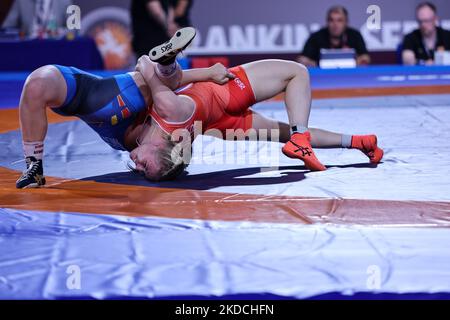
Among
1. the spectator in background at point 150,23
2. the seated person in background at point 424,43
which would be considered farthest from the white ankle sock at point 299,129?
the spectator in background at point 150,23

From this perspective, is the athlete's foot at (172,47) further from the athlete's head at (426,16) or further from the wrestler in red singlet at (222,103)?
the athlete's head at (426,16)

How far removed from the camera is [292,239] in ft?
7.79

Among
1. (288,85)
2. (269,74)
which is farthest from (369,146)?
(269,74)

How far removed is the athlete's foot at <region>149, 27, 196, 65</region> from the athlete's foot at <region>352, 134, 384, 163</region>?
3.24 feet

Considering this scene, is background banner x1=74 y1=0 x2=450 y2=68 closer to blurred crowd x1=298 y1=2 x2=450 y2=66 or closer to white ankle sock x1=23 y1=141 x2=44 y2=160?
blurred crowd x1=298 y1=2 x2=450 y2=66

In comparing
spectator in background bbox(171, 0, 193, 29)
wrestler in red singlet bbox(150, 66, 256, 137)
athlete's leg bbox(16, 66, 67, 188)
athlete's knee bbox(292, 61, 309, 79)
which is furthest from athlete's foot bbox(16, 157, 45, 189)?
spectator in background bbox(171, 0, 193, 29)

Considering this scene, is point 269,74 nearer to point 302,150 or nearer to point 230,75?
point 230,75

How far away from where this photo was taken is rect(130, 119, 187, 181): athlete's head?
10.7 feet

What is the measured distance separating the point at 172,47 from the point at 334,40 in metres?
5.00

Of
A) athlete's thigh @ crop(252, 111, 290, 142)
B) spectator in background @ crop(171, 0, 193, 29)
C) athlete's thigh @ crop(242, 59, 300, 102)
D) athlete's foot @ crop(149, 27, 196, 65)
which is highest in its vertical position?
spectator in background @ crop(171, 0, 193, 29)

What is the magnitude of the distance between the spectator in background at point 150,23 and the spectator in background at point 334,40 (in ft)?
5.00

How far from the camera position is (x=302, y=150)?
3.35 metres

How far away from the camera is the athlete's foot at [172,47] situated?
316cm
